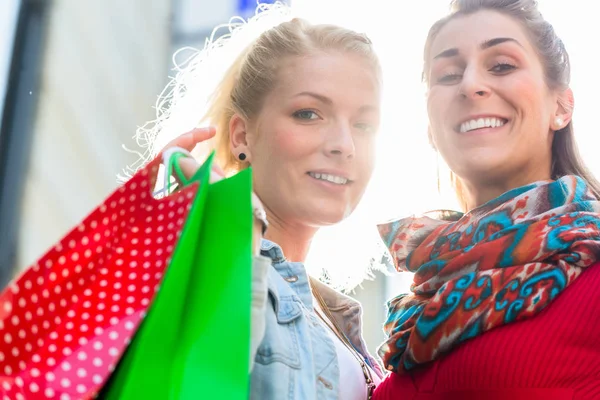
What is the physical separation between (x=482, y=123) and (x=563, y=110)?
19 cm

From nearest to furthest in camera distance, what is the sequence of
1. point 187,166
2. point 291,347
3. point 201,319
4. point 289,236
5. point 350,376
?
point 201,319
point 187,166
point 291,347
point 350,376
point 289,236

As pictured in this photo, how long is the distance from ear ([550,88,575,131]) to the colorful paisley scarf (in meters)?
0.18

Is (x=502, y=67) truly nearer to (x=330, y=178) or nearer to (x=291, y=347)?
(x=330, y=178)

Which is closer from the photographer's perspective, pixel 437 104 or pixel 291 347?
pixel 291 347

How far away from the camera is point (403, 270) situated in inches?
53.3

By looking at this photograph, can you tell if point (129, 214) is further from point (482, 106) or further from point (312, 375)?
point (482, 106)

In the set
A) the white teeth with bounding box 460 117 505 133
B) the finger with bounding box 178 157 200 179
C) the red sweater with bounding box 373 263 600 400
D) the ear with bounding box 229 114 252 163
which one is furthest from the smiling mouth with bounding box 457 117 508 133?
the finger with bounding box 178 157 200 179

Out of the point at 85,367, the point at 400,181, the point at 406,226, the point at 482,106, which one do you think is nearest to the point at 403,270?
the point at 406,226

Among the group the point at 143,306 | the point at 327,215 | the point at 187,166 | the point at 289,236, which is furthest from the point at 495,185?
the point at 143,306

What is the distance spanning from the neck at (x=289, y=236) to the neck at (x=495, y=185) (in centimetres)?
35

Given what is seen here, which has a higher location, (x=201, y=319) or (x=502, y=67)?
(x=502, y=67)

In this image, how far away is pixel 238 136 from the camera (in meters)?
1.47

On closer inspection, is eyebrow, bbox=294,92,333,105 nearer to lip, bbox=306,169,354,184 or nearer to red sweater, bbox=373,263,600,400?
lip, bbox=306,169,354,184

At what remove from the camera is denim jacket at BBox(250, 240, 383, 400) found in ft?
3.30
